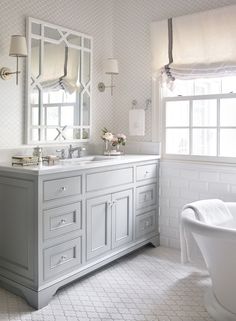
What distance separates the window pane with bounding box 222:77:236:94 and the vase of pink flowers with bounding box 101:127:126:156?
110 cm

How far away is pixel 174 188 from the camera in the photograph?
3779 mm

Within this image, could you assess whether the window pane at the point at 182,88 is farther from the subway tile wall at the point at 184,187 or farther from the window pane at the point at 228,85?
the subway tile wall at the point at 184,187

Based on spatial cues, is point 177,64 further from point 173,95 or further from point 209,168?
point 209,168

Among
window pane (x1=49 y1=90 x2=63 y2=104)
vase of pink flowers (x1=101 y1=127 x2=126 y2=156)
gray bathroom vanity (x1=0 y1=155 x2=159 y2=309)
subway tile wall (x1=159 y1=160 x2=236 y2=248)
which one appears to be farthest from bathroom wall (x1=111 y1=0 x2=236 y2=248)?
window pane (x1=49 y1=90 x2=63 y2=104)

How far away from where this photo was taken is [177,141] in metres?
3.79

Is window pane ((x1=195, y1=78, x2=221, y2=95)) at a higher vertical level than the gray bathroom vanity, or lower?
higher

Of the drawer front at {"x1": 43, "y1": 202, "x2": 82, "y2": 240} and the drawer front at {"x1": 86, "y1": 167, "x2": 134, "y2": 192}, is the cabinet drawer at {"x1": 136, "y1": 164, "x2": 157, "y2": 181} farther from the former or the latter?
the drawer front at {"x1": 43, "y1": 202, "x2": 82, "y2": 240}

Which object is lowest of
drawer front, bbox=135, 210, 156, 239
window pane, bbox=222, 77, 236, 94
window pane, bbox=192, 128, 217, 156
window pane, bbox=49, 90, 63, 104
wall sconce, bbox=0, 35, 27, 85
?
drawer front, bbox=135, 210, 156, 239

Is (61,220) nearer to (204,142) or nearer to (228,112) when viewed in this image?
(204,142)

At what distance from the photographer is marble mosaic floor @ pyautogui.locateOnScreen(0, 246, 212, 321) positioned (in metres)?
2.48

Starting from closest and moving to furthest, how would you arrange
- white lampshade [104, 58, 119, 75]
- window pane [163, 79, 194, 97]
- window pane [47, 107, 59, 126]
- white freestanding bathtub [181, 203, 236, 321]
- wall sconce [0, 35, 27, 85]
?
white freestanding bathtub [181, 203, 236, 321], wall sconce [0, 35, 27, 85], window pane [47, 107, 59, 126], window pane [163, 79, 194, 97], white lampshade [104, 58, 119, 75]

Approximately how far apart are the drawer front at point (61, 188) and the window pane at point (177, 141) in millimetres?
1336

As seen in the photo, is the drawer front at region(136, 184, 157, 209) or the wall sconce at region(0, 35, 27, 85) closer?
the wall sconce at region(0, 35, 27, 85)

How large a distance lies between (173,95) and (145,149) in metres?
0.64
